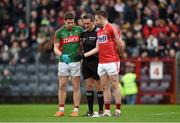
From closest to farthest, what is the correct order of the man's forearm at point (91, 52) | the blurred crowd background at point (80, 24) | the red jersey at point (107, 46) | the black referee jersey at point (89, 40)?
the red jersey at point (107, 46) < the man's forearm at point (91, 52) < the black referee jersey at point (89, 40) < the blurred crowd background at point (80, 24)

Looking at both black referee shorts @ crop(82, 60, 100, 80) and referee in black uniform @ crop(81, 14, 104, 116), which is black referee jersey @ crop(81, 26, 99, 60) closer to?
referee in black uniform @ crop(81, 14, 104, 116)

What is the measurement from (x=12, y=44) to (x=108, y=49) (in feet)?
43.6

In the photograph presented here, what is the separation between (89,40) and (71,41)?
1.54 ft

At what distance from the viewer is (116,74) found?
17328 mm

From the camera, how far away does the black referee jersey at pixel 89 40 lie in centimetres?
1788

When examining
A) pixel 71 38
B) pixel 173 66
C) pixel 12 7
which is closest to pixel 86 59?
pixel 71 38

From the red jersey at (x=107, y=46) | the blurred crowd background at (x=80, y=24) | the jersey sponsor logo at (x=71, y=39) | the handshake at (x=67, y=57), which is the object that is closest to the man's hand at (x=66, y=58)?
the handshake at (x=67, y=57)

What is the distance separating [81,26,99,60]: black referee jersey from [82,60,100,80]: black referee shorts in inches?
4.0

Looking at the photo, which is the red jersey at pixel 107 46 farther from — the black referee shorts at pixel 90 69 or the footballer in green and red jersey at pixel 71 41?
the footballer in green and red jersey at pixel 71 41

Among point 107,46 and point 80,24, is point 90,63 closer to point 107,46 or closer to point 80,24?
point 107,46

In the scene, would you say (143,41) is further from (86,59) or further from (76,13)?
(86,59)

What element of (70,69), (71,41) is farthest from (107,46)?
(70,69)

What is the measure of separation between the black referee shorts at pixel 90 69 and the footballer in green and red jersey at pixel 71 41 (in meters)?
0.26

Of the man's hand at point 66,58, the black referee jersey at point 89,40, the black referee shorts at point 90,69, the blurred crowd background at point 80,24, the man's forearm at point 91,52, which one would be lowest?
the black referee shorts at point 90,69
